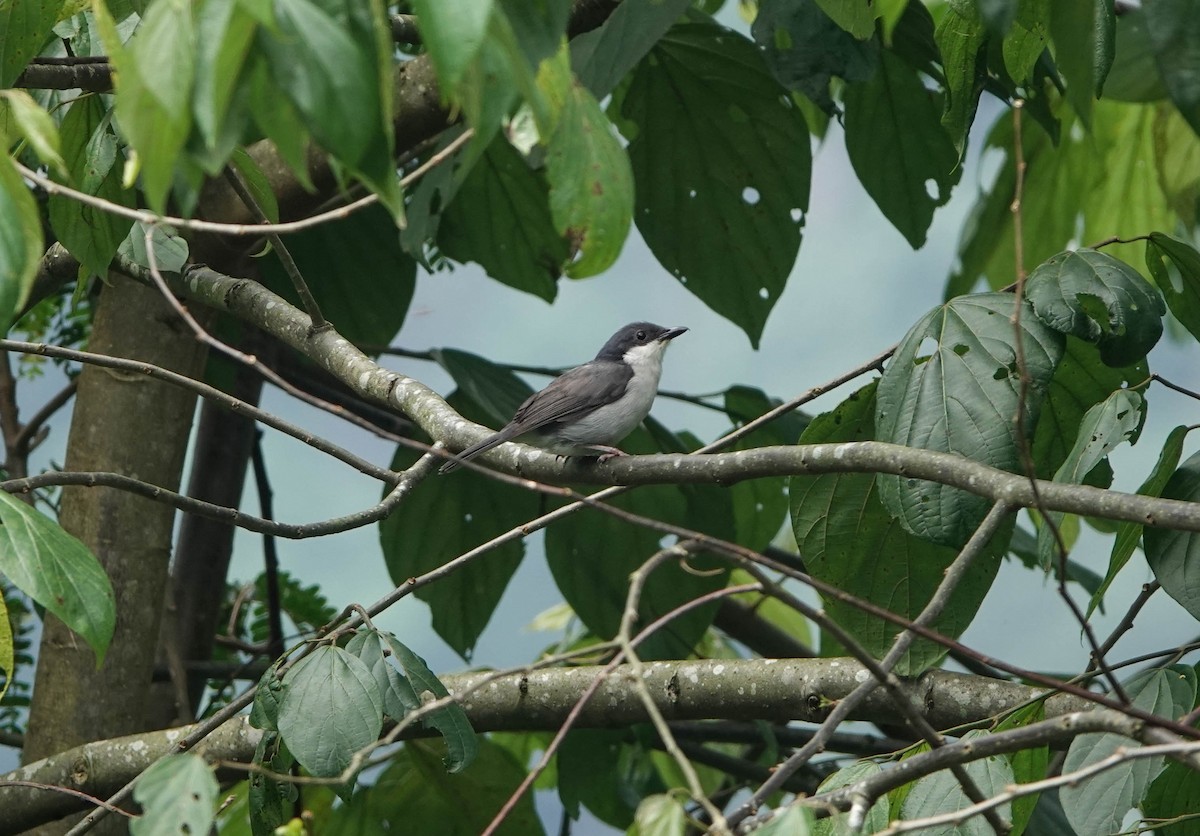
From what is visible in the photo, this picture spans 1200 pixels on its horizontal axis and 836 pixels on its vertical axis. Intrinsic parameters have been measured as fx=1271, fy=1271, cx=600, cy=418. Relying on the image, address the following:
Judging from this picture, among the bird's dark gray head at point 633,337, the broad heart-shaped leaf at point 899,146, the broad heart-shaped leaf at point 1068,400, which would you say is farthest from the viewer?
the bird's dark gray head at point 633,337

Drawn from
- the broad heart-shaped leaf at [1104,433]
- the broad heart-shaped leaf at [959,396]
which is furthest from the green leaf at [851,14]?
the broad heart-shaped leaf at [1104,433]

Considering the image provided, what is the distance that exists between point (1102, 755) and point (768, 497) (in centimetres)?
262

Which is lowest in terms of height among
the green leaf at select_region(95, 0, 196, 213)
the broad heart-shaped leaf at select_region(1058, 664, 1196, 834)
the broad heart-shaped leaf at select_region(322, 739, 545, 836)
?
the broad heart-shaped leaf at select_region(322, 739, 545, 836)

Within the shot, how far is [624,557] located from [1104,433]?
2192 millimetres

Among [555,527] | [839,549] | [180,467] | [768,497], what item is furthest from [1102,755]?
[180,467]

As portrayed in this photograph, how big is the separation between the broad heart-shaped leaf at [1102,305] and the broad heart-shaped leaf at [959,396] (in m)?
0.04

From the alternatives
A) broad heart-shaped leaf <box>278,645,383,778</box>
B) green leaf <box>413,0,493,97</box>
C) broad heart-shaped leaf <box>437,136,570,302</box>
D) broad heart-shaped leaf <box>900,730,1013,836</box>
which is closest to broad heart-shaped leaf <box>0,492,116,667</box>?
broad heart-shaped leaf <box>278,645,383,778</box>

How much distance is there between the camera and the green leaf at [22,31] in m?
2.25

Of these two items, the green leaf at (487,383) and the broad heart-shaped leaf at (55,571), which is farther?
the green leaf at (487,383)

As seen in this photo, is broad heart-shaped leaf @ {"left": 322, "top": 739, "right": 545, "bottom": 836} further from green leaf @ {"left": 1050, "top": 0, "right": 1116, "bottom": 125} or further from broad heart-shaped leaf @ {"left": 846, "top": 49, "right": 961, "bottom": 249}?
green leaf @ {"left": 1050, "top": 0, "right": 1116, "bottom": 125}

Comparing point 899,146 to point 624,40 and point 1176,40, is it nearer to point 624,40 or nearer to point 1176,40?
point 624,40

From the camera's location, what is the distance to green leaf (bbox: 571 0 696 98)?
3039 millimetres

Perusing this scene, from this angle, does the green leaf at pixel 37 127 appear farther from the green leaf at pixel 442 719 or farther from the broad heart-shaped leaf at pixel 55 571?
the green leaf at pixel 442 719

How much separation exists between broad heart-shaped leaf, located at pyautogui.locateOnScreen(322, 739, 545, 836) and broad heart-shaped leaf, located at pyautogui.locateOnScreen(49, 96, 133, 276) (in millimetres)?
1976
